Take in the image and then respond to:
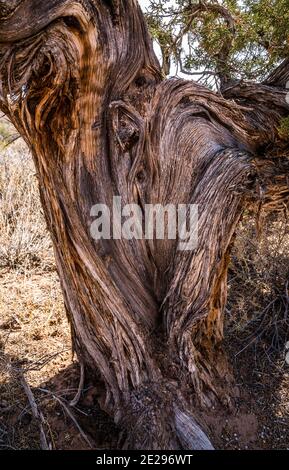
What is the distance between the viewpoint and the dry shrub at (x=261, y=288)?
159 inches

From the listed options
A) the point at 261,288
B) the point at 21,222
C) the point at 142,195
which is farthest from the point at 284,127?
the point at 21,222

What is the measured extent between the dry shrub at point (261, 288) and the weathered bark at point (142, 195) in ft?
3.45

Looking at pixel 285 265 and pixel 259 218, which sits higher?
pixel 259 218

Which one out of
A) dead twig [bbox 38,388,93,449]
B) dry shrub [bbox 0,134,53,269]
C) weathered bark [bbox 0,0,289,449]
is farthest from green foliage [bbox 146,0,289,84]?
dead twig [bbox 38,388,93,449]

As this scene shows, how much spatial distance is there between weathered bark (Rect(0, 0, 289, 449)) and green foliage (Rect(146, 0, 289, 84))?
82 centimetres

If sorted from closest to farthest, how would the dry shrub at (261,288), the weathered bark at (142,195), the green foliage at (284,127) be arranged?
the weathered bark at (142,195), the green foliage at (284,127), the dry shrub at (261,288)

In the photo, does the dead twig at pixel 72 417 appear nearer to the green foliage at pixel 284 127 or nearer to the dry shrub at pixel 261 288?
the dry shrub at pixel 261 288

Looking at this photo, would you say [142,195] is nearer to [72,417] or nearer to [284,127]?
[284,127]

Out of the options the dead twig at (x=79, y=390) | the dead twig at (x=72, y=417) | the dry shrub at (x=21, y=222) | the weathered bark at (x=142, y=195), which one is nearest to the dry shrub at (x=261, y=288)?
the weathered bark at (x=142, y=195)

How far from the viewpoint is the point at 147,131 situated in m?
2.86

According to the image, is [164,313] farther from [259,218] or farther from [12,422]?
[12,422]
